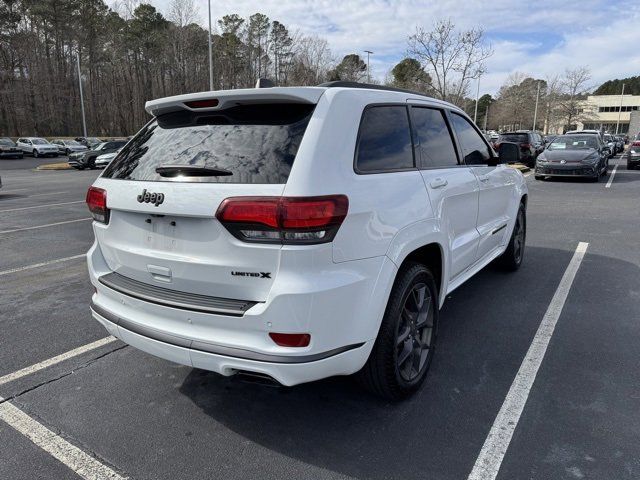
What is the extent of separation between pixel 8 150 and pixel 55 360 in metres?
40.4

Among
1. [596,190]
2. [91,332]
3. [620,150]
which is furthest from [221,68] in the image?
[91,332]

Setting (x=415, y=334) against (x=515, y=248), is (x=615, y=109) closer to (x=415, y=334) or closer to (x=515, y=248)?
(x=515, y=248)

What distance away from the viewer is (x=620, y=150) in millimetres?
38062

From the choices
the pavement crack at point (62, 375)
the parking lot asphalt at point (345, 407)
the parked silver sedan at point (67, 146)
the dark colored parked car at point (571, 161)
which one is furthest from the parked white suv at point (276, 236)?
the parked silver sedan at point (67, 146)

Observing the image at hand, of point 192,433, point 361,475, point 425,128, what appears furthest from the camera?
point 425,128

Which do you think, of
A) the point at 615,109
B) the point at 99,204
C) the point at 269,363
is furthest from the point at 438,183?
the point at 615,109

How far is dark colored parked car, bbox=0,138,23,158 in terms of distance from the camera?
36062 mm

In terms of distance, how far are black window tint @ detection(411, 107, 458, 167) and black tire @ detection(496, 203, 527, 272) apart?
2.09 m

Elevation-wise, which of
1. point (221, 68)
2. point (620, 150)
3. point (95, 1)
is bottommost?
point (620, 150)

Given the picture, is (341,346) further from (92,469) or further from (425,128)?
(425,128)

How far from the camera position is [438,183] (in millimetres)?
3170

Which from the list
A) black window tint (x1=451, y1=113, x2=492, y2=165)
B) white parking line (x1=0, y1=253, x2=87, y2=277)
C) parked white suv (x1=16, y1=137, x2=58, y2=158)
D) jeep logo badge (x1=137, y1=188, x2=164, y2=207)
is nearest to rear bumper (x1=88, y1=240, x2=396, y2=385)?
jeep logo badge (x1=137, y1=188, x2=164, y2=207)

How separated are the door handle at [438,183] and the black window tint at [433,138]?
12 cm

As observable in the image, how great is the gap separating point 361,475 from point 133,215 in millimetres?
1860
